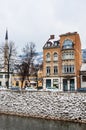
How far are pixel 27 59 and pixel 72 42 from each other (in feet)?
34.8

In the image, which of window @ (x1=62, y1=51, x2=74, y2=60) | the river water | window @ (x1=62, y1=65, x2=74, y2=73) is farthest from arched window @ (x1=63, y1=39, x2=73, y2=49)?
the river water

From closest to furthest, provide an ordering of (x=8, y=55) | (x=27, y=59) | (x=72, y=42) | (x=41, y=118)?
(x=41, y=118) → (x=8, y=55) → (x=27, y=59) → (x=72, y=42)

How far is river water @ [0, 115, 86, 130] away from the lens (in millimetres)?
15711

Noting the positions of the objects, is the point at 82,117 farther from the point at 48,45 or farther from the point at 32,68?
the point at 48,45

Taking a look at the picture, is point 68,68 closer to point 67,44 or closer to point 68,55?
point 68,55

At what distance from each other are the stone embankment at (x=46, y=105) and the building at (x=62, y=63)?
22.7m

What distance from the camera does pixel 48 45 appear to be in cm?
4662

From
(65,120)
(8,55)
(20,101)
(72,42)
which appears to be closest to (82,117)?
(65,120)

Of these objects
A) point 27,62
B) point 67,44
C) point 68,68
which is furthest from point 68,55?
point 27,62

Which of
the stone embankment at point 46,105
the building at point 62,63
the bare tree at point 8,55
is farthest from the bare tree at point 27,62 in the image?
the stone embankment at point 46,105

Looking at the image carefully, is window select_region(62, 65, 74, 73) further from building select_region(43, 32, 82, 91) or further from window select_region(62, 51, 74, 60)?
window select_region(62, 51, 74, 60)

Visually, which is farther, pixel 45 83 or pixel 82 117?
pixel 45 83

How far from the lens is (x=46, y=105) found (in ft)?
60.9

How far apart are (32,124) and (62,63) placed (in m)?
28.5
